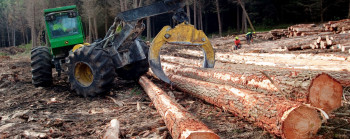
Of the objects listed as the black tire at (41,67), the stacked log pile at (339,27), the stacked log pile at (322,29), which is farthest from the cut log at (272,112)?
the stacked log pile at (339,27)

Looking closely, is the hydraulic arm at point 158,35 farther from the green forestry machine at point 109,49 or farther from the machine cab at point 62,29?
the machine cab at point 62,29

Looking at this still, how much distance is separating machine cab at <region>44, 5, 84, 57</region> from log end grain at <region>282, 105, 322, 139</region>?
6.82m

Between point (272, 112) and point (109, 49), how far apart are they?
15.1 feet

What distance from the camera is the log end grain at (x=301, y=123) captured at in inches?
A: 113

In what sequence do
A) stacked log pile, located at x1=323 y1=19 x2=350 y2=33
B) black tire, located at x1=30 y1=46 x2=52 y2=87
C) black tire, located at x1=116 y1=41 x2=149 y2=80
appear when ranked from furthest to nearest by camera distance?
stacked log pile, located at x1=323 y1=19 x2=350 y2=33 → black tire, located at x1=116 y1=41 x2=149 y2=80 → black tire, located at x1=30 y1=46 x2=52 y2=87

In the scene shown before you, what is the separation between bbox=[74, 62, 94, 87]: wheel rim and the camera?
6.48m

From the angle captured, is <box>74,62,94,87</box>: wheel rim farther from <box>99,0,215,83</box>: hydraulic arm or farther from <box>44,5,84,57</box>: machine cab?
<box>44,5,84,57</box>: machine cab

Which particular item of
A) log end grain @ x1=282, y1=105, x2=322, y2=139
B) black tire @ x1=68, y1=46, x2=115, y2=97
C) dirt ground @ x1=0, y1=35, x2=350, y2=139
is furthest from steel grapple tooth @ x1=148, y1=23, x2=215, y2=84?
log end grain @ x1=282, y1=105, x2=322, y2=139

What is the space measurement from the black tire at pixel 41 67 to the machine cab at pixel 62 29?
0.38m

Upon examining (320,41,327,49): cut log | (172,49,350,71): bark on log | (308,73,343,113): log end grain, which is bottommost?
(308,73,343,113): log end grain

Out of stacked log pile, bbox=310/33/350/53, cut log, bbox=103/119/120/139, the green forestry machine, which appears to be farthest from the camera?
stacked log pile, bbox=310/33/350/53

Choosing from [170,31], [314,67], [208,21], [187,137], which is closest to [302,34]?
[314,67]

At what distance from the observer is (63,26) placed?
8109 mm

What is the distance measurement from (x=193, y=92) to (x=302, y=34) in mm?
12201
